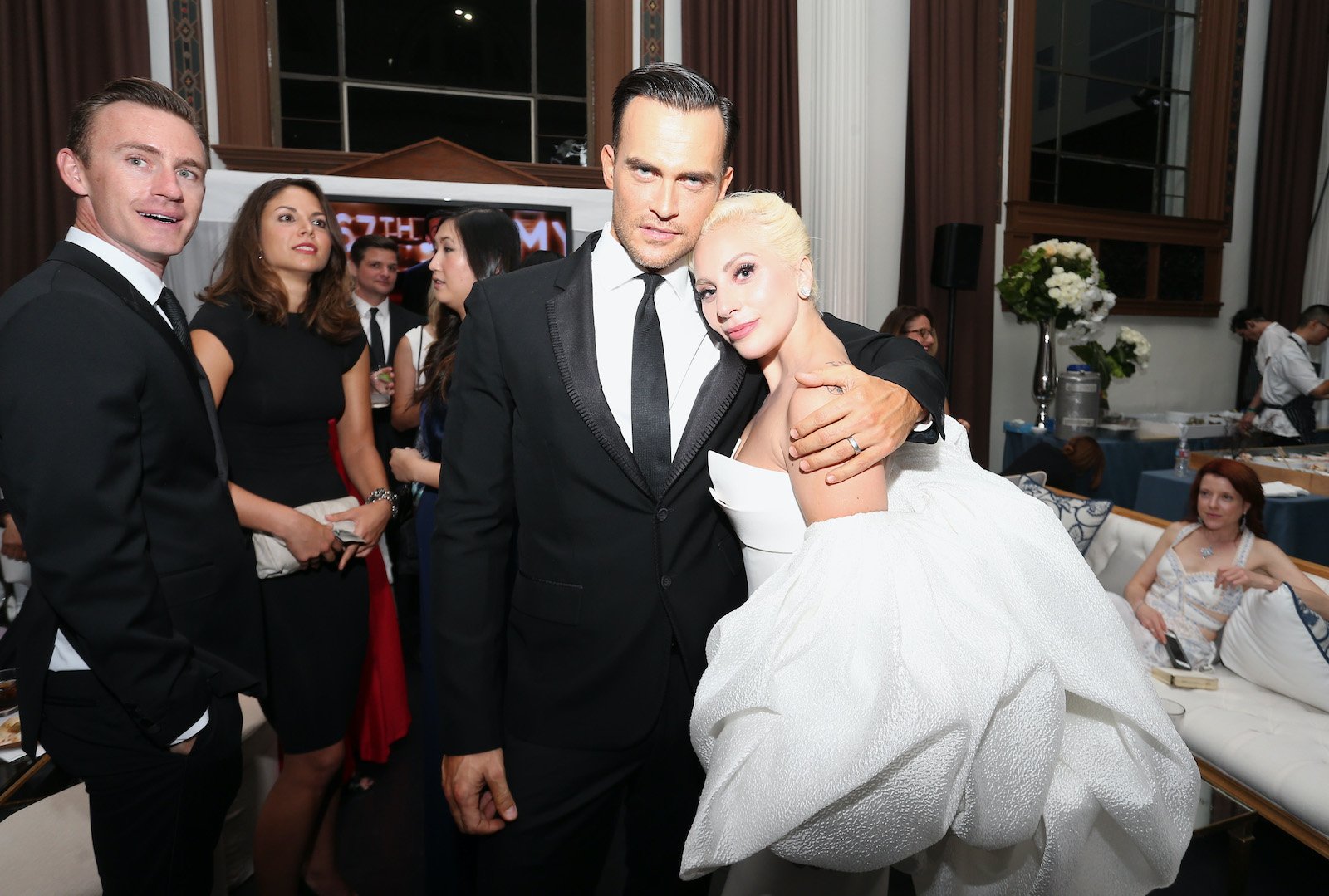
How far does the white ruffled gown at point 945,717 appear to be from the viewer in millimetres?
946

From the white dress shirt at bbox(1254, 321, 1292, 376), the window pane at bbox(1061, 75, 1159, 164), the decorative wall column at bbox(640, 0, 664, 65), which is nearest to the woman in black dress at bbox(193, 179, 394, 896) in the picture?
the decorative wall column at bbox(640, 0, 664, 65)

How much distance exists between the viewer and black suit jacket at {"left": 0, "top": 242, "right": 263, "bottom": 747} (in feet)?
3.80

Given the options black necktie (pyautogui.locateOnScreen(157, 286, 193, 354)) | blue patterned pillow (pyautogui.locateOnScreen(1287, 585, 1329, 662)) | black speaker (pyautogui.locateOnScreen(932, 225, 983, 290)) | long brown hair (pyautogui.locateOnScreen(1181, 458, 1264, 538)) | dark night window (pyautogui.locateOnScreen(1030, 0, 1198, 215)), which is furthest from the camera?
dark night window (pyautogui.locateOnScreen(1030, 0, 1198, 215))

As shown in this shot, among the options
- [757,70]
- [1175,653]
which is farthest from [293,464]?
[757,70]

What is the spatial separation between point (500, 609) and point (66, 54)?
4769 millimetres

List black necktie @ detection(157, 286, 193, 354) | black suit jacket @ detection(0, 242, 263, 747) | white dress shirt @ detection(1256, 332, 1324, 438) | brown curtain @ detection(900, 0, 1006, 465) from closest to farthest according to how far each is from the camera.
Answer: black suit jacket @ detection(0, 242, 263, 747), black necktie @ detection(157, 286, 193, 354), white dress shirt @ detection(1256, 332, 1324, 438), brown curtain @ detection(900, 0, 1006, 465)

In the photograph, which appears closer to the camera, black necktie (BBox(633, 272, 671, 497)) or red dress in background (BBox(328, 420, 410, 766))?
black necktie (BBox(633, 272, 671, 497))

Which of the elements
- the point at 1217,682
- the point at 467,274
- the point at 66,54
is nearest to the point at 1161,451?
the point at 1217,682

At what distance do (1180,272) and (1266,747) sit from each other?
6.05 metres

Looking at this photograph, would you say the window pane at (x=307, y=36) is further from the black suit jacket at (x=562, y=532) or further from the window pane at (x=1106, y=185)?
the window pane at (x=1106, y=185)

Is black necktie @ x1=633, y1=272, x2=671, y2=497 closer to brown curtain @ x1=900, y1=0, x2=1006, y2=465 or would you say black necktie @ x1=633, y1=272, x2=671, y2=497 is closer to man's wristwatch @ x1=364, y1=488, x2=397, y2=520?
man's wristwatch @ x1=364, y1=488, x2=397, y2=520

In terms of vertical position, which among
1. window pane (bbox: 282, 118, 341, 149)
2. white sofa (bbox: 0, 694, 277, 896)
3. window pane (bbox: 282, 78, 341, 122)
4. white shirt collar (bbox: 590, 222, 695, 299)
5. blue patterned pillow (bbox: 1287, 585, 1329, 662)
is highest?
window pane (bbox: 282, 78, 341, 122)

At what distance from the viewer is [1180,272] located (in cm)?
709

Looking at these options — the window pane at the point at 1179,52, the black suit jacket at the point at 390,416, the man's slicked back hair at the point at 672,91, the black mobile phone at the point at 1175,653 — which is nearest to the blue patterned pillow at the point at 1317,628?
the black mobile phone at the point at 1175,653
